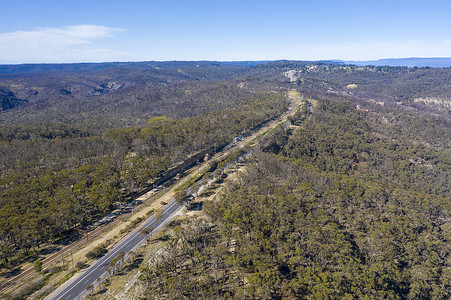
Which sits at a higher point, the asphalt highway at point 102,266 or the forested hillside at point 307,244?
the forested hillside at point 307,244

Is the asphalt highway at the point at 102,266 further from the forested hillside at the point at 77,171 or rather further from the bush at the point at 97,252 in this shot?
the forested hillside at the point at 77,171

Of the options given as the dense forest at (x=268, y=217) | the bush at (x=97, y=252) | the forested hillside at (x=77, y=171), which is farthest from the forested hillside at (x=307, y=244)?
the forested hillside at (x=77, y=171)

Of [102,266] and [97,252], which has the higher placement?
[97,252]

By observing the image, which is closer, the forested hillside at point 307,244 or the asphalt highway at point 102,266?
the forested hillside at point 307,244

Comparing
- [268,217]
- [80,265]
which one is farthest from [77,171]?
[268,217]

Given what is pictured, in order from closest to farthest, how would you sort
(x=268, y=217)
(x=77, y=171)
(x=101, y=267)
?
1. (x=101, y=267)
2. (x=268, y=217)
3. (x=77, y=171)

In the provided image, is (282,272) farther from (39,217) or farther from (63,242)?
(39,217)

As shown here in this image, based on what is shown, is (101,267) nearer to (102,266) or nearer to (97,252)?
(102,266)

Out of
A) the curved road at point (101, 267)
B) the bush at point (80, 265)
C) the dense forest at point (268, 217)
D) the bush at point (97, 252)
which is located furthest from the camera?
the bush at point (97, 252)

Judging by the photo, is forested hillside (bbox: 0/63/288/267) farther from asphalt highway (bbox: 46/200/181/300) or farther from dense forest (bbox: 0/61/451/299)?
asphalt highway (bbox: 46/200/181/300)
